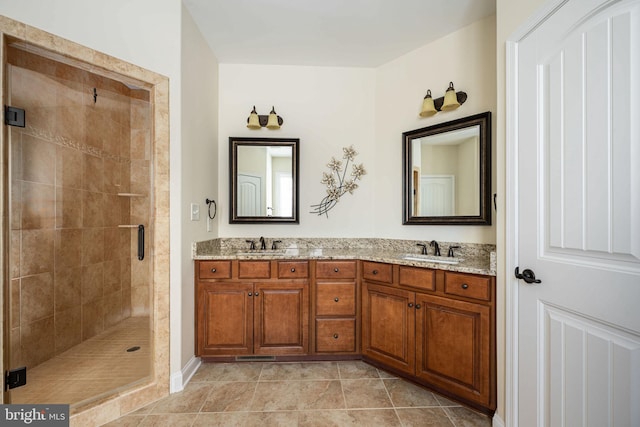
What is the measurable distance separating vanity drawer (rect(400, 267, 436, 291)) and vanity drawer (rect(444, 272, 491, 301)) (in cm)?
9

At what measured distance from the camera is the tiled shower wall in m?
1.64

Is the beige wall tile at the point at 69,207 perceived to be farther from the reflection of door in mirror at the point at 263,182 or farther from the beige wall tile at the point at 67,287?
the reflection of door in mirror at the point at 263,182

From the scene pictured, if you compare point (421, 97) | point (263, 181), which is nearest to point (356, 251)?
point (263, 181)

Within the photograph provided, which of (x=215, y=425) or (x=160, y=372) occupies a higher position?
(x=160, y=372)

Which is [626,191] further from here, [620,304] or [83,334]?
[83,334]

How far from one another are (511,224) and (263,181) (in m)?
2.06

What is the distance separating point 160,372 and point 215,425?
22.1 inches

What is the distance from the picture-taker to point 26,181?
1715 mm

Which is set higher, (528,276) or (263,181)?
(263,181)

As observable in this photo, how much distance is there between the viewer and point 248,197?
8.85 feet

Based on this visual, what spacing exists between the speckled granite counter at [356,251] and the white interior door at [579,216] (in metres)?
0.41

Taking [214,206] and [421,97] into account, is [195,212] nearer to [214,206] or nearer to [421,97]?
[214,206]

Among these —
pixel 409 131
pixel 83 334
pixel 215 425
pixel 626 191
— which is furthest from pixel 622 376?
pixel 83 334

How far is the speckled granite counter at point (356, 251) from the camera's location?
1.84 m
